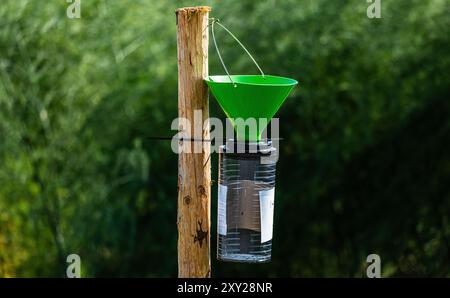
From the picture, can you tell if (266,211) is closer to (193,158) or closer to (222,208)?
(222,208)

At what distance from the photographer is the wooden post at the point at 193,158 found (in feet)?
11.0

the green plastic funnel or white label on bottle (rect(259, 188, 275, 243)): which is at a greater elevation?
the green plastic funnel

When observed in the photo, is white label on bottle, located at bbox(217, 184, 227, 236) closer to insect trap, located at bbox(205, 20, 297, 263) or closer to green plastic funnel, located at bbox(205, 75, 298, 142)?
insect trap, located at bbox(205, 20, 297, 263)

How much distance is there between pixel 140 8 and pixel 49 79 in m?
0.76

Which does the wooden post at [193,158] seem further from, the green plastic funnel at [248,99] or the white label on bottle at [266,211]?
the white label on bottle at [266,211]

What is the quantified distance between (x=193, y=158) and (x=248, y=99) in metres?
0.31

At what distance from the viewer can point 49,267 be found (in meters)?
6.04

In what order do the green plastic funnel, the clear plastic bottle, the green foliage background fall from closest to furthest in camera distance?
the green plastic funnel, the clear plastic bottle, the green foliage background

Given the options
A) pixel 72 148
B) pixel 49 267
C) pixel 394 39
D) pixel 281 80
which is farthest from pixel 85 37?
pixel 281 80

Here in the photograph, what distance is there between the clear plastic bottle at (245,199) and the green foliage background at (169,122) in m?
2.39

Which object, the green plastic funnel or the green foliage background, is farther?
the green foliage background

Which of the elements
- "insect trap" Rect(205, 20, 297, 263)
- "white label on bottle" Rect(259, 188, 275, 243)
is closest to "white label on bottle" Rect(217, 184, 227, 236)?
"insect trap" Rect(205, 20, 297, 263)

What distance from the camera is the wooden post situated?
335 cm

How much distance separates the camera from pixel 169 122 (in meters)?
5.81
